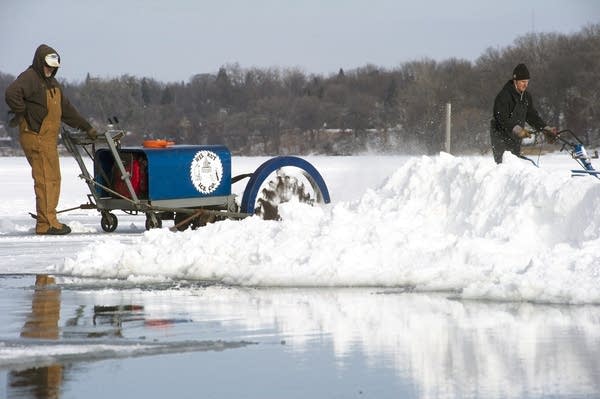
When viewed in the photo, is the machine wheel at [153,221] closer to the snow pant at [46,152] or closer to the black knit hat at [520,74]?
the snow pant at [46,152]

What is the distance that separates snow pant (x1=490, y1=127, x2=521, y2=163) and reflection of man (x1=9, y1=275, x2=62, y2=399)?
21.1ft

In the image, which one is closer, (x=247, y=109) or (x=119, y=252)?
(x=119, y=252)

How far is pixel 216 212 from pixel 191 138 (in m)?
82.6

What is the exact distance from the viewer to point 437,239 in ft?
39.9

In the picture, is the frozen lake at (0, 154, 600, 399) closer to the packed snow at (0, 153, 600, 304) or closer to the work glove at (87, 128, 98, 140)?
the packed snow at (0, 153, 600, 304)

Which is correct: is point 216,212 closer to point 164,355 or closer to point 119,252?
point 119,252

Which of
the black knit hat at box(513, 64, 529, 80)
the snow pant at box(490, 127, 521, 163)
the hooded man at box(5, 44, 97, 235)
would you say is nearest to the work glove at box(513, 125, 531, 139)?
the snow pant at box(490, 127, 521, 163)

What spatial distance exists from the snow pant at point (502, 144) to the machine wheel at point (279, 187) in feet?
7.13

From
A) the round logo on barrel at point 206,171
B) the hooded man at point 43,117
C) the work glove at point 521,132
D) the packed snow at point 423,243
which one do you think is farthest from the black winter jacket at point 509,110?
the hooded man at point 43,117

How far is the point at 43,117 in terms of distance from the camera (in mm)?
18031

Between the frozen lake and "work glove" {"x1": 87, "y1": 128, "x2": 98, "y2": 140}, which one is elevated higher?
"work glove" {"x1": 87, "y1": 128, "x2": 98, "y2": 140}

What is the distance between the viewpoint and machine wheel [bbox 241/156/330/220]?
1720 cm

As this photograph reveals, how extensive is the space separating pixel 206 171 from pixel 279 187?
3.10 ft

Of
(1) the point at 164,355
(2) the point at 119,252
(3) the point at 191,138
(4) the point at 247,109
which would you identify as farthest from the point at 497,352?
(4) the point at 247,109
